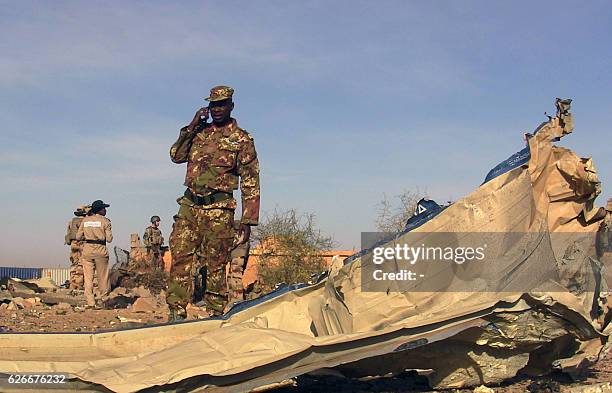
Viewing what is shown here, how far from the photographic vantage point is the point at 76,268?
1728cm

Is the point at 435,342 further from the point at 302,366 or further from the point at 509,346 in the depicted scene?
the point at 302,366

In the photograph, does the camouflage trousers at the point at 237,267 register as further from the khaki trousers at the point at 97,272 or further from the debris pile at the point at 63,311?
the khaki trousers at the point at 97,272

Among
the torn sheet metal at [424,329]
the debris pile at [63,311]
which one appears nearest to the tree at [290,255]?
the debris pile at [63,311]

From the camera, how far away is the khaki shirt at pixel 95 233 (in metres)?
11.9

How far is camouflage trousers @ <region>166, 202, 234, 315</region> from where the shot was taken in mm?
6609

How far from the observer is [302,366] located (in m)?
3.40

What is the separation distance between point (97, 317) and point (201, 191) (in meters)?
3.78

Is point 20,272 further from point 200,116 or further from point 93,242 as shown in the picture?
point 200,116

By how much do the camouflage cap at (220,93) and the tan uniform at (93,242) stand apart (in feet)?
19.3

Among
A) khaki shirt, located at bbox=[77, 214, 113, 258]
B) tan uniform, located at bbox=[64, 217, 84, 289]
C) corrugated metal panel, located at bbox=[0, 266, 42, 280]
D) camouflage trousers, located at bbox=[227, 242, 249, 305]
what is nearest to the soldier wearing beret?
khaki shirt, located at bbox=[77, 214, 113, 258]

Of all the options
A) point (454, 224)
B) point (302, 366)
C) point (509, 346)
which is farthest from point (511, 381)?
point (302, 366)

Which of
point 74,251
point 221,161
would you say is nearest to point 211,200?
point 221,161

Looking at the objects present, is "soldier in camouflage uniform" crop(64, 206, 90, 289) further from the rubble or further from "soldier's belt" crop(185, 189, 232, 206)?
"soldier's belt" crop(185, 189, 232, 206)

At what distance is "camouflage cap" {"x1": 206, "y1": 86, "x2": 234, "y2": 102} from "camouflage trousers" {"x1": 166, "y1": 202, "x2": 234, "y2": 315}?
95cm
